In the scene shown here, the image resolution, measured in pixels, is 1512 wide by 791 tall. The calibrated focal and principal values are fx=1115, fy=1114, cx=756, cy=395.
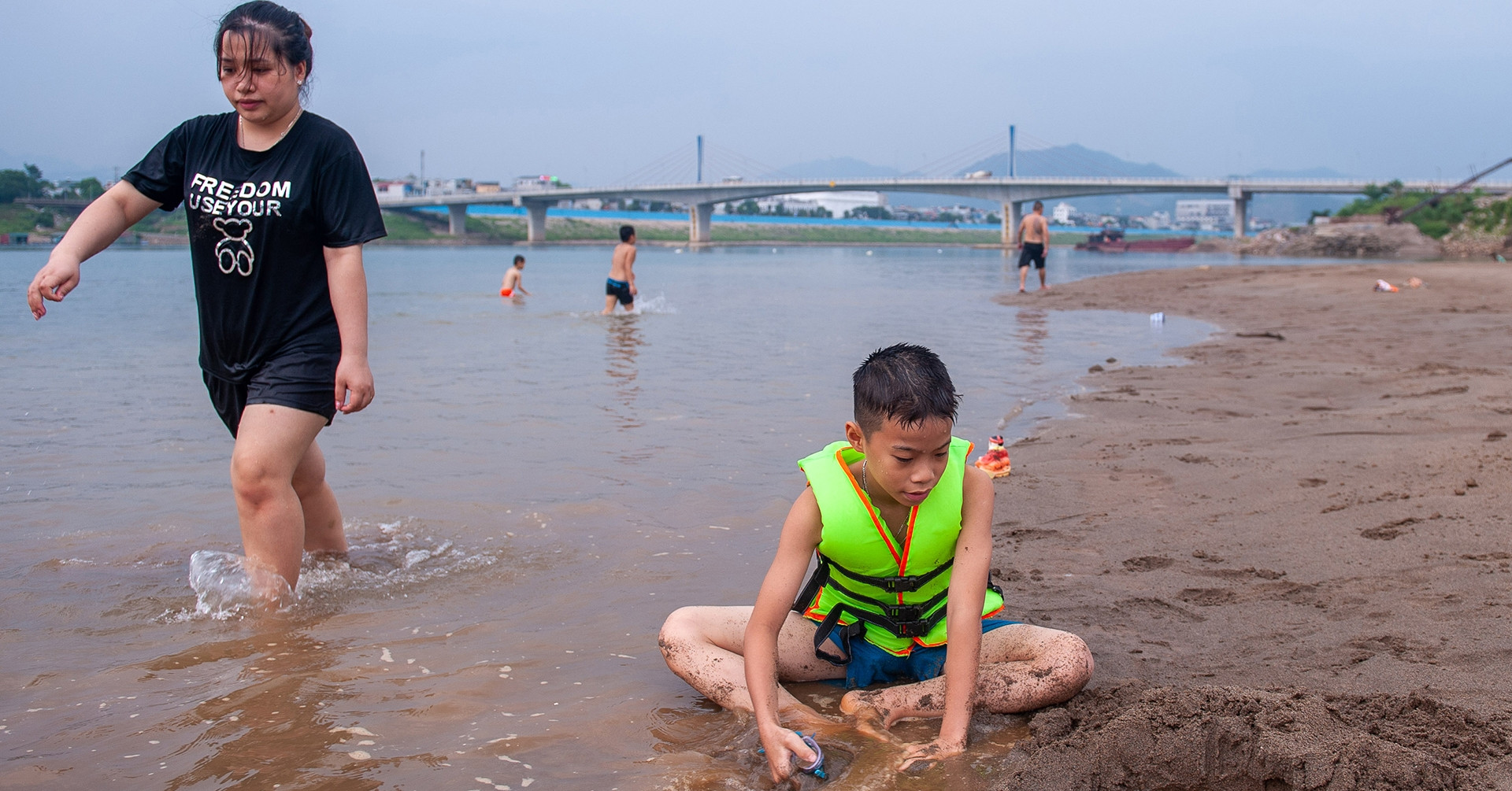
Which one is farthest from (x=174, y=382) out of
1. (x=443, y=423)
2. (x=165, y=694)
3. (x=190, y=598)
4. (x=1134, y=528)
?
(x=1134, y=528)

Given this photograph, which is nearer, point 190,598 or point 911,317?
point 190,598

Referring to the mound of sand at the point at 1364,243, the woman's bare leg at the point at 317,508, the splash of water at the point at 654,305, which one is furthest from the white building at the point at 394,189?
the woman's bare leg at the point at 317,508

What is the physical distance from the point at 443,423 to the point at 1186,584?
5.05 m

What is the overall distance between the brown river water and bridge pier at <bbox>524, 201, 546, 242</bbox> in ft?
251

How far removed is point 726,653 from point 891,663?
1.43 ft

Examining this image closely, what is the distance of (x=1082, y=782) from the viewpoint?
230 cm

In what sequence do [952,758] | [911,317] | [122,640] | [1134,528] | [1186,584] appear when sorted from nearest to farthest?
[952,758] → [122,640] → [1186,584] → [1134,528] → [911,317]

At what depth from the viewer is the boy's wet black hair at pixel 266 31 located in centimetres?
327

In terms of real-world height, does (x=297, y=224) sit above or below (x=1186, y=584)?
above

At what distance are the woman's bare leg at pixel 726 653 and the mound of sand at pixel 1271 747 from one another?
675 millimetres

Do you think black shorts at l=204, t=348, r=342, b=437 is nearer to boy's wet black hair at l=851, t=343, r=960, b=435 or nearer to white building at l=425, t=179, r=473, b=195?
boy's wet black hair at l=851, t=343, r=960, b=435

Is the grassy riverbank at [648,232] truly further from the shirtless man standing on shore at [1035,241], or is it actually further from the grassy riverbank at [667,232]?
the shirtless man standing on shore at [1035,241]

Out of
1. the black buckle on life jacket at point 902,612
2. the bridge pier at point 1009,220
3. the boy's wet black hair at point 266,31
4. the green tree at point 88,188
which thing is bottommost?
the black buckle on life jacket at point 902,612

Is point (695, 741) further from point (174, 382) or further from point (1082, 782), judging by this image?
point (174, 382)
